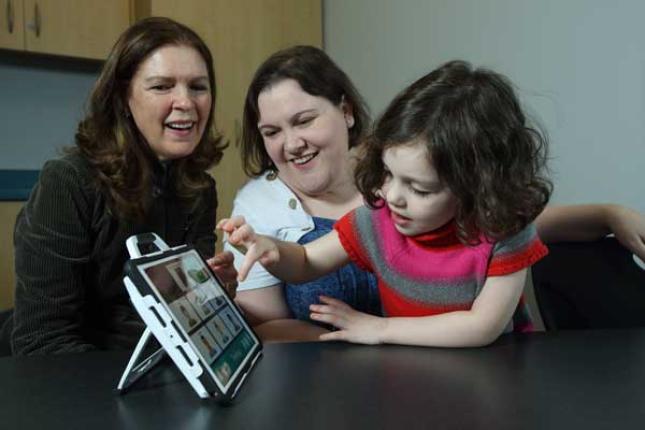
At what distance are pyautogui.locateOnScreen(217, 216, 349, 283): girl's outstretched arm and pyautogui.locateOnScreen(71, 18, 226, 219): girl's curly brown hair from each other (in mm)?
322

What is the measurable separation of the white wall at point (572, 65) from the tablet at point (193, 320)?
168 cm

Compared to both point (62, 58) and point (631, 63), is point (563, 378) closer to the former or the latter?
point (631, 63)

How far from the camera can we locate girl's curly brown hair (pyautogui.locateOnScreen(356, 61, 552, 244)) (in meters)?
0.97

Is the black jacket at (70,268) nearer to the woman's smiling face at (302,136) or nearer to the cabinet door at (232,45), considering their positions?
the woman's smiling face at (302,136)

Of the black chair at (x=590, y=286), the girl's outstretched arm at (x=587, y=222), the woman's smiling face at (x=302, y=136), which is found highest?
the woman's smiling face at (x=302, y=136)

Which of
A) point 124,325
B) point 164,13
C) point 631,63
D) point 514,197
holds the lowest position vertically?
point 124,325

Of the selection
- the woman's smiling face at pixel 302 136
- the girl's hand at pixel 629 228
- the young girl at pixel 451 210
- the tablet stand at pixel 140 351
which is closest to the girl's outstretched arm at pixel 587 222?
the girl's hand at pixel 629 228

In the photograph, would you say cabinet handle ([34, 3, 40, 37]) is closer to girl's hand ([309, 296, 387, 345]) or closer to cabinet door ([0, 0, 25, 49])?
cabinet door ([0, 0, 25, 49])

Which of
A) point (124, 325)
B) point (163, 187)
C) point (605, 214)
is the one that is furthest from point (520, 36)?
point (124, 325)

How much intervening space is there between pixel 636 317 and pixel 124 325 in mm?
999

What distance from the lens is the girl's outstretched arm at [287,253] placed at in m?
0.93

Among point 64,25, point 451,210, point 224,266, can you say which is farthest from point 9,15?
point 451,210

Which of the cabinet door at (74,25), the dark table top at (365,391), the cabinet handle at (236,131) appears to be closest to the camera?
the dark table top at (365,391)

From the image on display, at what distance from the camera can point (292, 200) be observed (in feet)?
4.78
